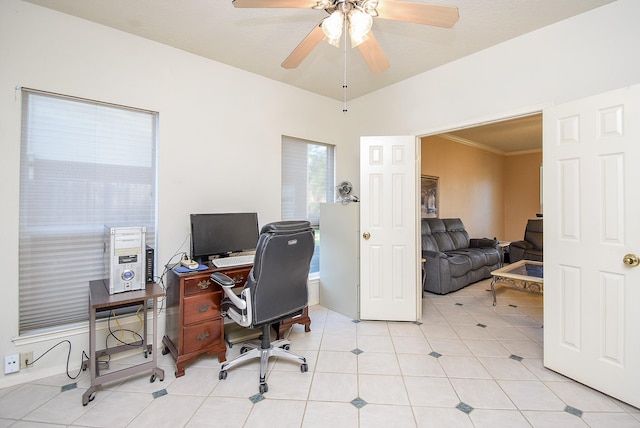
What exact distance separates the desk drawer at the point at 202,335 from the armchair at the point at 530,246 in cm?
573

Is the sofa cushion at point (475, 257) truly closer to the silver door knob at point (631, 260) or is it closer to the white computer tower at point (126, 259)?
the silver door knob at point (631, 260)

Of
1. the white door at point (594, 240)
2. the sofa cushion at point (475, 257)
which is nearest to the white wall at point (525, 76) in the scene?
the white door at point (594, 240)

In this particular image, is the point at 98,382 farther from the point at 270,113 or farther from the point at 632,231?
the point at 632,231

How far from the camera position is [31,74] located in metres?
2.07

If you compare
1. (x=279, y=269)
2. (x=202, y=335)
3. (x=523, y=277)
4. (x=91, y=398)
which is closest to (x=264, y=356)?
(x=202, y=335)

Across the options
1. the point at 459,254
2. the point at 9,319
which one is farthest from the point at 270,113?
the point at 459,254

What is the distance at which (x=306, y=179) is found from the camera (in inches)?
148

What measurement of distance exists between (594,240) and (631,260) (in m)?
0.22

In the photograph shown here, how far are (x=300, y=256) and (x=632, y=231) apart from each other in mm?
2189

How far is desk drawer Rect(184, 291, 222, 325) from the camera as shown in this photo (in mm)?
2203

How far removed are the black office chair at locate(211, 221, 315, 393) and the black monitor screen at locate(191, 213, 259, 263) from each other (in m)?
0.55

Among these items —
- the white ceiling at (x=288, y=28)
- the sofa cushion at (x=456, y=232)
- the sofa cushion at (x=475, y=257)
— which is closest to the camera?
the white ceiling at (x=288, y=28)

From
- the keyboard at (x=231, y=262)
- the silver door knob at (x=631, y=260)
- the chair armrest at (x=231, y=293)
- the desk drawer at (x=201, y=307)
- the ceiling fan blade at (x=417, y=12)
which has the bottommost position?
the desk drawer at (x=201, y=307)

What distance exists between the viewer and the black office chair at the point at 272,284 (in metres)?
1.97
